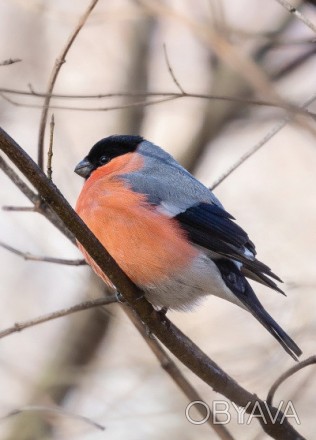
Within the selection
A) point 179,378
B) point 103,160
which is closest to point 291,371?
point 179,378

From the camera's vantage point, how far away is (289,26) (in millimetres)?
5254

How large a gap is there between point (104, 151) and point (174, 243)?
2.81 feet

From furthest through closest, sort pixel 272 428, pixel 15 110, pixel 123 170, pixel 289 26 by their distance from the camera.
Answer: pixel 15 110 < pixel 289 26 < pixel 123 170 < pixel 272 428

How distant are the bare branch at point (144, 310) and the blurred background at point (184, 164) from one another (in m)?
0.84

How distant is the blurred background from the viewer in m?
4.27

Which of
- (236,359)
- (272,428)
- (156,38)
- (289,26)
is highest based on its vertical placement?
(156,38)

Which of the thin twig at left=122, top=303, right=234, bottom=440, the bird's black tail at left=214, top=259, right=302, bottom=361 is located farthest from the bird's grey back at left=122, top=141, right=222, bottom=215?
the thin twig at left=122, top=303, right=234, bottom=440

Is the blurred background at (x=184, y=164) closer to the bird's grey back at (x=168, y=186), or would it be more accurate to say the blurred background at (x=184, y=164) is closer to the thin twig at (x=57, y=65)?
the bird's grey back at (x=168, y=186)

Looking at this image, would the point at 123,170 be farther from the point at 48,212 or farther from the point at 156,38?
the point at 156,38

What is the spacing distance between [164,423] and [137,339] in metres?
0.62

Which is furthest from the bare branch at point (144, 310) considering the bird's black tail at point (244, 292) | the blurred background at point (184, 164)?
the blurred background at point (184, 164)

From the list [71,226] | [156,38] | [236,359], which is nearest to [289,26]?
[156,38]

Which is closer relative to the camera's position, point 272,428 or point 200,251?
point 272,428

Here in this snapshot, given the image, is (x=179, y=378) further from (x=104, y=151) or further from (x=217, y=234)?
(x=104, y=151)
